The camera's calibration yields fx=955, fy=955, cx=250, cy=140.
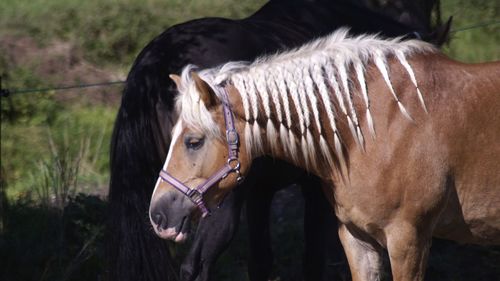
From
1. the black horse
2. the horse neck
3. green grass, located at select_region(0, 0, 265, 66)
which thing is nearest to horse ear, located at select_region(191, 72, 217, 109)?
the horse neck

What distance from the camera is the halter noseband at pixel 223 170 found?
13.4 feet

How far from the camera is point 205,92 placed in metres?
4.03

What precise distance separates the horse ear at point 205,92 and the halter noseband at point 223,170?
5cm

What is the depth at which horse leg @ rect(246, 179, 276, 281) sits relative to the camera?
5.69 meters

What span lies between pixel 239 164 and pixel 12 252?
2810 mm

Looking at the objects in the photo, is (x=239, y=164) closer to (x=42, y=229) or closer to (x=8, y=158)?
(x=42, y=229)

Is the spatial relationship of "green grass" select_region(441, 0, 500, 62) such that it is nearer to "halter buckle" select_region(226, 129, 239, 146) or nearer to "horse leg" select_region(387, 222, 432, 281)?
"horse leg" select_region(387, 222, 432, 281)

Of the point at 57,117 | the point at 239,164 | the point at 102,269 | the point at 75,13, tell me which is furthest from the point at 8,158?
the point at 239,164

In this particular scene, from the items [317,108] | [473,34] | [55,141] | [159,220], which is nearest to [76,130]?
[55,141]

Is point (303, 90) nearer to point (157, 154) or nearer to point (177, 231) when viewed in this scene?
point (177, 231)

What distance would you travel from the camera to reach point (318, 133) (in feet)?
14.0

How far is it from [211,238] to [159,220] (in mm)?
624

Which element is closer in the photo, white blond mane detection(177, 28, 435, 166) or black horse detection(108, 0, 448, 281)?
white blond mane detection(177, 28, 435, 166)

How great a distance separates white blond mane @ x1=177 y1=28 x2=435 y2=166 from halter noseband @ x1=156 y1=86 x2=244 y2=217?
6 centimetres
